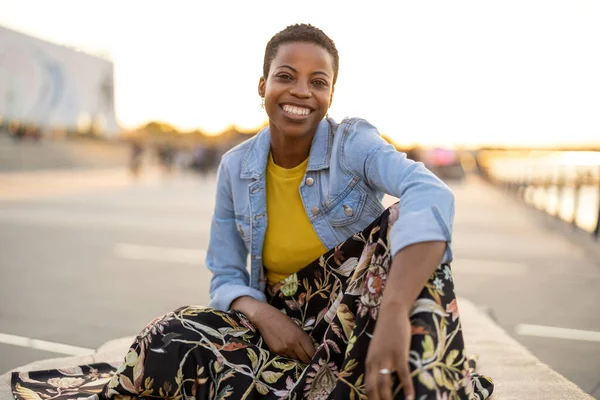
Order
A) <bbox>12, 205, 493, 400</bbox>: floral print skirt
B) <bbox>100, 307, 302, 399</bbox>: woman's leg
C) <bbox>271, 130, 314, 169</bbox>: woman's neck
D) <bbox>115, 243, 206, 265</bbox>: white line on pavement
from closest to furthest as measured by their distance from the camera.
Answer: <bbox>12, 205, 493, 400</bbox>: floral print skirt, <bbox>100, 307, 302, 399</bbox>: woman's leg, <bbox>271, 130, 314, 169</bbox>: woman's neck, <bbox>115, 243, 206, 265</bbox>: white line on pavement

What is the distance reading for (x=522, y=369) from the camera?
2.58m

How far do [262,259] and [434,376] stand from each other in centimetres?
90

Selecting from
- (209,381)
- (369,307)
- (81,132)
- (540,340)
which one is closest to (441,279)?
(369,307)

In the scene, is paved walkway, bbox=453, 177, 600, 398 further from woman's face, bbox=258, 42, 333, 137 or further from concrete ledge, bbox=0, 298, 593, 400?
woman's face, bbox=258, 42, 333, 137

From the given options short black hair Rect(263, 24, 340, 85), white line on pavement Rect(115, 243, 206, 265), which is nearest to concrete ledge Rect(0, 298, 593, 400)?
short black hair Rect(263, 24, 340, 85)

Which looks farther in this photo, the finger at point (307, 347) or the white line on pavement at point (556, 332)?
the white line on pavement at point (556, 332)

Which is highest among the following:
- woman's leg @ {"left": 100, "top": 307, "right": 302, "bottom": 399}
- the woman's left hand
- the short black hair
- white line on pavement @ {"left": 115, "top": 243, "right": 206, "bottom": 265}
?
the short black hair

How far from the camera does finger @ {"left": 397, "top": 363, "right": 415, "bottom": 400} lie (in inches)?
50.3

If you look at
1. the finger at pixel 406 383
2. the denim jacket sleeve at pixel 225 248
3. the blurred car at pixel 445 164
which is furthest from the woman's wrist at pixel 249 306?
the blurred car at pixel 445 164

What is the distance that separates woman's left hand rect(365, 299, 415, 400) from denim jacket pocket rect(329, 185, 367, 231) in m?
0.61

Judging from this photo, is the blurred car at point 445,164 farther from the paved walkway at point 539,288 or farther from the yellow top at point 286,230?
the yellow top at point 286,230

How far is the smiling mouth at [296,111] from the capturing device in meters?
1.93

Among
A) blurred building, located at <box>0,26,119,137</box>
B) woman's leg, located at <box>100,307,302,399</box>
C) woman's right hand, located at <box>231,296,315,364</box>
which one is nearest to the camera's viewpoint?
woman's leg, located at <box>100,307,302,399</box>

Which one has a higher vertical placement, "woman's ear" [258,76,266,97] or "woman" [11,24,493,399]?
"woman's ear" [258,76,266,97]
